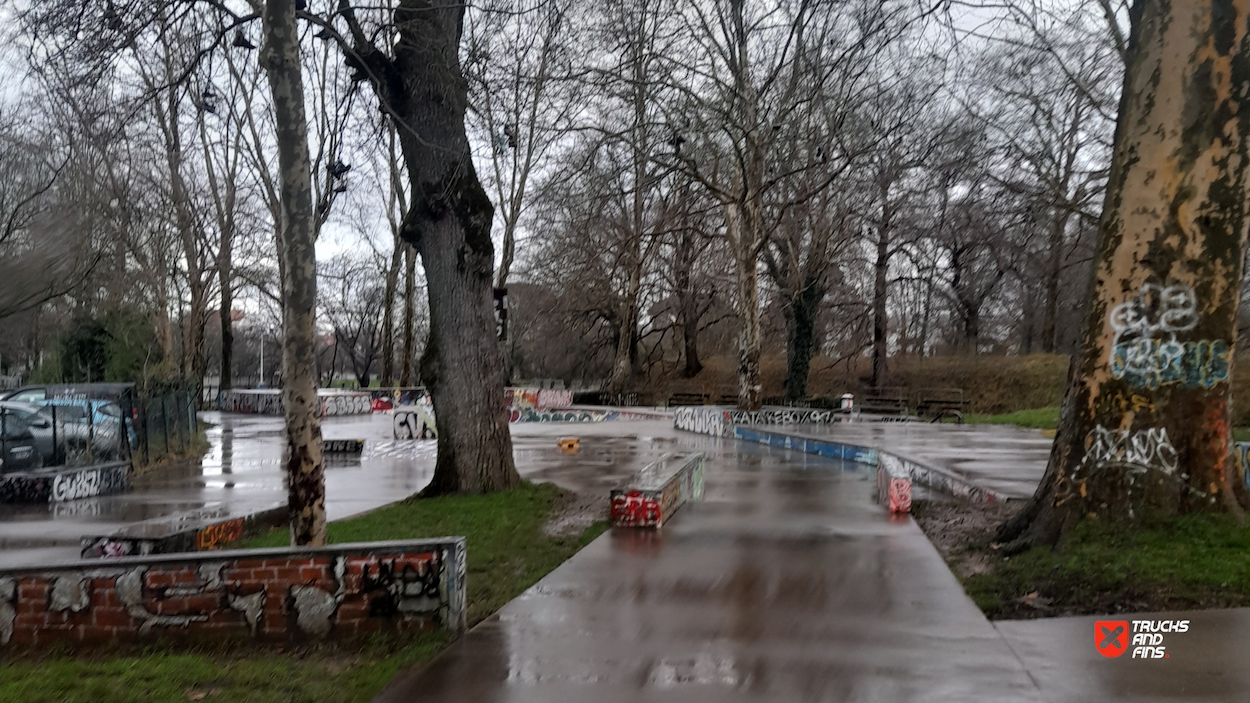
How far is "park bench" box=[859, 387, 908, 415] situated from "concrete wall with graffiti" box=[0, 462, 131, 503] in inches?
1009

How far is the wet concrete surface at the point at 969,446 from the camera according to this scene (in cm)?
1378

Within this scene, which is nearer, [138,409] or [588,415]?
[138,409]

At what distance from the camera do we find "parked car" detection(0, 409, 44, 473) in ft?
50.7

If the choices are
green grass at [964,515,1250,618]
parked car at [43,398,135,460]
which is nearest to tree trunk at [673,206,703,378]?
parked car at [43,398,135,460]

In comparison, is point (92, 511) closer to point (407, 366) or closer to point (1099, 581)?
point (1099, 581)

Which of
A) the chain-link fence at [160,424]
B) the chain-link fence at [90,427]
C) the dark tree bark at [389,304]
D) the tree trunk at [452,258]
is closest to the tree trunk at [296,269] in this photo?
the tree trunk at [452,258]

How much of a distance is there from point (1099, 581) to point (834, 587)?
6.30ft

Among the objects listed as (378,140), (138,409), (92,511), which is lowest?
(92,511)

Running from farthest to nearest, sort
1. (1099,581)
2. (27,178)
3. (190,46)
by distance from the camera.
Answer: (27,178), (190,46), (1099,581)

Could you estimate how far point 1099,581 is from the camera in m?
6.86

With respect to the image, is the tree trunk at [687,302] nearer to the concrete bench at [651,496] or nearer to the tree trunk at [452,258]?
the tree trunk at [452,258]

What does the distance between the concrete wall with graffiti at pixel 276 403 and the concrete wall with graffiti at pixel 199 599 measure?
113 feet

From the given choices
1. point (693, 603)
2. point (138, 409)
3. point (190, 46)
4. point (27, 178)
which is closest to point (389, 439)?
point (138, 409)

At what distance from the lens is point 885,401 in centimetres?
4078
